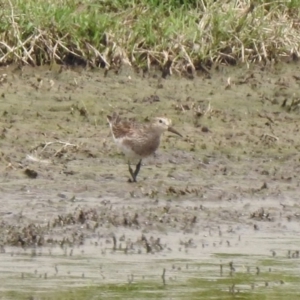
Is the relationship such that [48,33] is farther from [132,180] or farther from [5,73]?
[132,180]

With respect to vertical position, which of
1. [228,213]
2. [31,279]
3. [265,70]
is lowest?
[265,70]

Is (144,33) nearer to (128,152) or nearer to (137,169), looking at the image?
(128,152)

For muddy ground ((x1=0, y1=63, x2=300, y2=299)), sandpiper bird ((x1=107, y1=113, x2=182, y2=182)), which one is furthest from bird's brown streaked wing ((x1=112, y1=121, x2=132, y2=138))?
muddy ground ((x1=0, y1=63, x2=300, y2=299))

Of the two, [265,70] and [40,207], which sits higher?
[40,207]

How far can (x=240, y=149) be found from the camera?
1160 centimetres

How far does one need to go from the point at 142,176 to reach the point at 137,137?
13.1 inches

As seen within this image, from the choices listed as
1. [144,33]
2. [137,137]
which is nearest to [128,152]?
[137,137]

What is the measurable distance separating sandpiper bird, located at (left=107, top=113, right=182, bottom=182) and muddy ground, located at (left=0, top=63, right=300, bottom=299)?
165 mm

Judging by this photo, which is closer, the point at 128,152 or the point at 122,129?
the point at 128,152

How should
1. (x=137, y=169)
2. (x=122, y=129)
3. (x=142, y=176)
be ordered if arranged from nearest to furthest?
(x=137, y=169) → (x=142, y=176) → (x=122, y=129)

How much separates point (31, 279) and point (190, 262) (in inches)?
45.0

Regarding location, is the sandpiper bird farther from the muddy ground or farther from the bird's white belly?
the muddy ground

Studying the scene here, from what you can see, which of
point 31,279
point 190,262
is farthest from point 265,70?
point 31,279

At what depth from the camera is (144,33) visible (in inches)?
502
